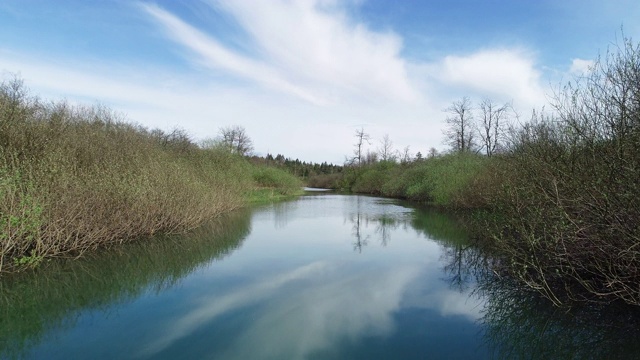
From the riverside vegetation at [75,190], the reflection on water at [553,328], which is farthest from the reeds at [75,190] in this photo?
the reflection on water at [553,328]

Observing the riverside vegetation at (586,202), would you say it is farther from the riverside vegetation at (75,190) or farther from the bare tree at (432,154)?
the bare tree at (432,154)

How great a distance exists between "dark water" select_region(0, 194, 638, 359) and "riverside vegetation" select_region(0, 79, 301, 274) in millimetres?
614

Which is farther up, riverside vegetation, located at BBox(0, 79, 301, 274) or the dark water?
riverside vegetation, located at BBox(0, 79, 301, 274)

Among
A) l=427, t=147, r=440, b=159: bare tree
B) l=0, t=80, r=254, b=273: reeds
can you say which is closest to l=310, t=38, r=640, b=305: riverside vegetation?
l=0, t=80, r=254, b=273: reeds

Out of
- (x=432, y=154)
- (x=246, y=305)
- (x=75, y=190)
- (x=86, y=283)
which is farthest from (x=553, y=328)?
(x=432, y=154)

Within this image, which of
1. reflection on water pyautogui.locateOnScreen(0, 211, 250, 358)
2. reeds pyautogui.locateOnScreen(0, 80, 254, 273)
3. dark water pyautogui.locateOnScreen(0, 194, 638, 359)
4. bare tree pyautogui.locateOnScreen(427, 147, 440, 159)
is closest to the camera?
dark water pyautogui.locateOnScreen(0, 194, 638, 359)

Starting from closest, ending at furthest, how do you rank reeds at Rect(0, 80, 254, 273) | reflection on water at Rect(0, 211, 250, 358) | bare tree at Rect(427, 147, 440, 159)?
reflection on water at Rect(0, 211, 250, 358) → reeds at Rect(0, 80, 254, 273) → bare tree at Rect(427, 147, 440, 159)

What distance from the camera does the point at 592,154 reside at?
5.52m

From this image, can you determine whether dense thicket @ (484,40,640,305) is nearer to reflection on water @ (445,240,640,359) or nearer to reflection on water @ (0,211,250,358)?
reflection on water @ (445,240,640,359)

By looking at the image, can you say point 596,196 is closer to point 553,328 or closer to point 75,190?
point 553,328

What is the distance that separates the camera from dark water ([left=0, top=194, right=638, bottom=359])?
4.54m

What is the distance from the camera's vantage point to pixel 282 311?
5.71 meters

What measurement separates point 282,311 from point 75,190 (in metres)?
5.58

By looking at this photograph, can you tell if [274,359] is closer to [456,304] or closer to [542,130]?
[456,304]
